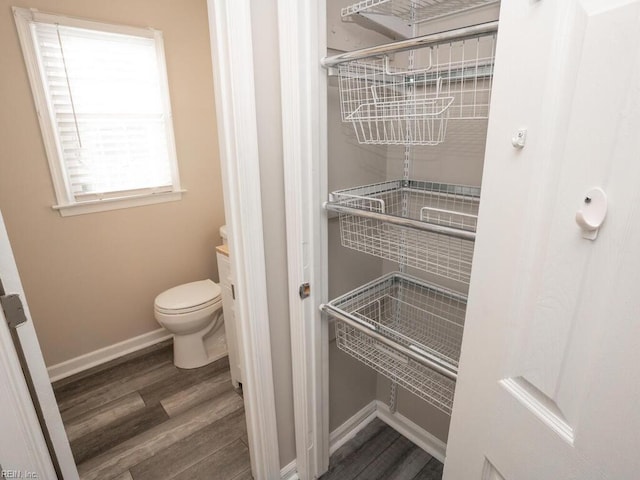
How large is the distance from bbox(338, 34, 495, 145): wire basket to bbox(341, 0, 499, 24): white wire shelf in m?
0.12

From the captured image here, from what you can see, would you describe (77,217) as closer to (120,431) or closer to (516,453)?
(120,431)

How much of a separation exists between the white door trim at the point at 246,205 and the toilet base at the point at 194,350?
101 centimetres

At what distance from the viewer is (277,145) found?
3.88ft

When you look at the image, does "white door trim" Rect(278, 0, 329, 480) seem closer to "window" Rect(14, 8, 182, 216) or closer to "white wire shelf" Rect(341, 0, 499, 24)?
"white wire shelf" Rect(341, 0, 499, 24)

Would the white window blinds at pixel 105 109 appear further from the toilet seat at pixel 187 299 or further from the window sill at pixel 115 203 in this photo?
the toilet seat at pixel 187 299

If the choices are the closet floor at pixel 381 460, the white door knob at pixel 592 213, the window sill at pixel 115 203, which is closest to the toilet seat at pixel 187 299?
the window sill at pixel 115 203

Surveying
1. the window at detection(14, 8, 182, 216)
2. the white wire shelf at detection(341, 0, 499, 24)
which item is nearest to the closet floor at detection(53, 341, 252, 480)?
the window at detection(14, 8, 182, 216)

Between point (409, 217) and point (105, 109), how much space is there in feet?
6.28

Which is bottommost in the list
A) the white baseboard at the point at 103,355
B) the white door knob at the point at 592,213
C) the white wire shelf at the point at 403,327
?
the white baseboard at the point at 103,355

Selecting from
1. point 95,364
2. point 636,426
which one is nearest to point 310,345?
point 636,426

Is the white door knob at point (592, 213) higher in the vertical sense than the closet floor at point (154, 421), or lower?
higher

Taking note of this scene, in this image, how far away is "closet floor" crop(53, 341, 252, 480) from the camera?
164 centimetres

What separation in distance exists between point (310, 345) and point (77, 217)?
1690mm

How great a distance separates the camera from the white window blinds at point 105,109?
1921 mm
